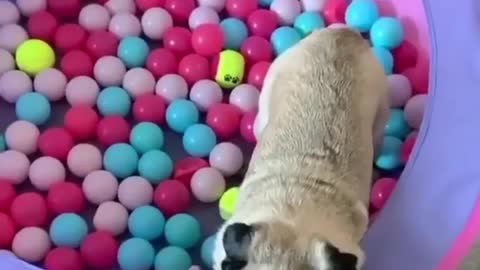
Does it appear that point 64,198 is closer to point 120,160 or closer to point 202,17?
point 120,160

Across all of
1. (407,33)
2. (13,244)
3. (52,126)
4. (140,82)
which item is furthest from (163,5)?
(13,244)

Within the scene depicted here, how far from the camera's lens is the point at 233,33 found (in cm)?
227

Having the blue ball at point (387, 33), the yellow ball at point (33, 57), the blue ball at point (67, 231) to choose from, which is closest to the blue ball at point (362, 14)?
the blue ball at point (387, 33)

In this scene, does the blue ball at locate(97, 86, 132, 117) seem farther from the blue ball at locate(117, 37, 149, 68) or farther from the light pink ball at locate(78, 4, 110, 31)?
the light pink ball at locate(78, 4, 110, 31)

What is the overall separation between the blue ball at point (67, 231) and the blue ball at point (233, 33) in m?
0.60

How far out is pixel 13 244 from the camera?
1899 millimetres

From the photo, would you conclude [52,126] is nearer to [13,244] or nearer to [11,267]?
[13,244]

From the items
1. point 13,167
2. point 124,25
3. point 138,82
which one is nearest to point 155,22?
point 124,25

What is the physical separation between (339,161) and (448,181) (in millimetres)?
284

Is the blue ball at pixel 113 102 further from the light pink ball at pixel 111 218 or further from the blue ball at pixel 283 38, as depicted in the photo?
the blue ball at pixel 283 38

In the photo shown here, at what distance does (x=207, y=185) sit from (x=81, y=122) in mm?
321

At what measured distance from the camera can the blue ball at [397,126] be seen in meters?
2.12

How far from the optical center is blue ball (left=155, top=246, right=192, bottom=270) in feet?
6.14

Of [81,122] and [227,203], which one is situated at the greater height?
[81,122]
